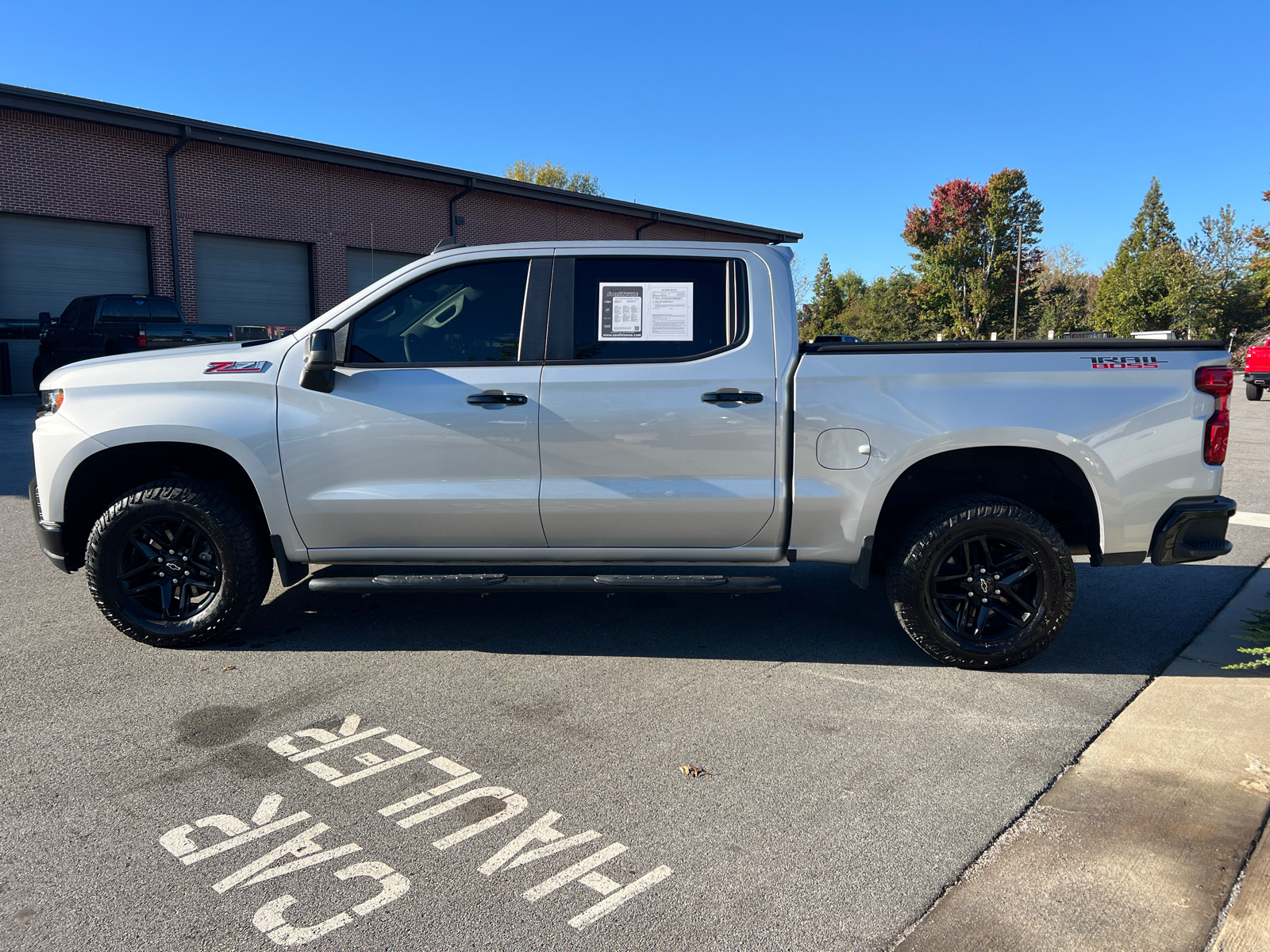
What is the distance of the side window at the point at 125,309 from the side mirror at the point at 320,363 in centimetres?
1538

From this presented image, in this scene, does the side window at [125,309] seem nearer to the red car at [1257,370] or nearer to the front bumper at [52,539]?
the front bumper at [52,539]

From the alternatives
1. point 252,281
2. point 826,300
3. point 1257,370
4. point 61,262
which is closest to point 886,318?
point 826,300

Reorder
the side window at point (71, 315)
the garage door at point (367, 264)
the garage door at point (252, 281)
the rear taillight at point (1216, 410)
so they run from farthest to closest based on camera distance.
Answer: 1. the garage door at point (367, 264)
2. the garage door at point (252, 281)
3. the side window at point (71, 315)
4. the rear taillight at point (1216, 410)

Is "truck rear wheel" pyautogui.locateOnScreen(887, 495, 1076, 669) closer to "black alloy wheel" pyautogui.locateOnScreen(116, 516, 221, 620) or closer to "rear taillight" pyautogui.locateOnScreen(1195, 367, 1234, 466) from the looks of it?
"rear taillight" pyautogui.locateOnScreen(1195, 367, 1234, 466)

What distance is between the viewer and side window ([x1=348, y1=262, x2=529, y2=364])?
452cm

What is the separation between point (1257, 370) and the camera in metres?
21.9

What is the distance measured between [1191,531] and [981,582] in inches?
37.8

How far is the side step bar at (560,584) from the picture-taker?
14.2 ft

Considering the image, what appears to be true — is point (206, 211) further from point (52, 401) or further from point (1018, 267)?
point (1018, 267)

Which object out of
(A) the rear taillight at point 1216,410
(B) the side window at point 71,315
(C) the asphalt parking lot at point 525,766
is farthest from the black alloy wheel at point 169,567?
(B) the side window at point 71,315

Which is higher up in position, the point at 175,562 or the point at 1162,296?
the point at 1162,296

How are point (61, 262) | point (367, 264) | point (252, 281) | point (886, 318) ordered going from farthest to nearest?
point (886, 318) < point (367, 264) < point (252, 281) < point (61, 262)

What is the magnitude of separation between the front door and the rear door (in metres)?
0.17

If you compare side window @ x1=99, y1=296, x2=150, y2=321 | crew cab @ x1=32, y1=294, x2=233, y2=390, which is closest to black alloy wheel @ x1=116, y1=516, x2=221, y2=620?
crew cab @ x1=32, y1=294, x2=233, y2=390
